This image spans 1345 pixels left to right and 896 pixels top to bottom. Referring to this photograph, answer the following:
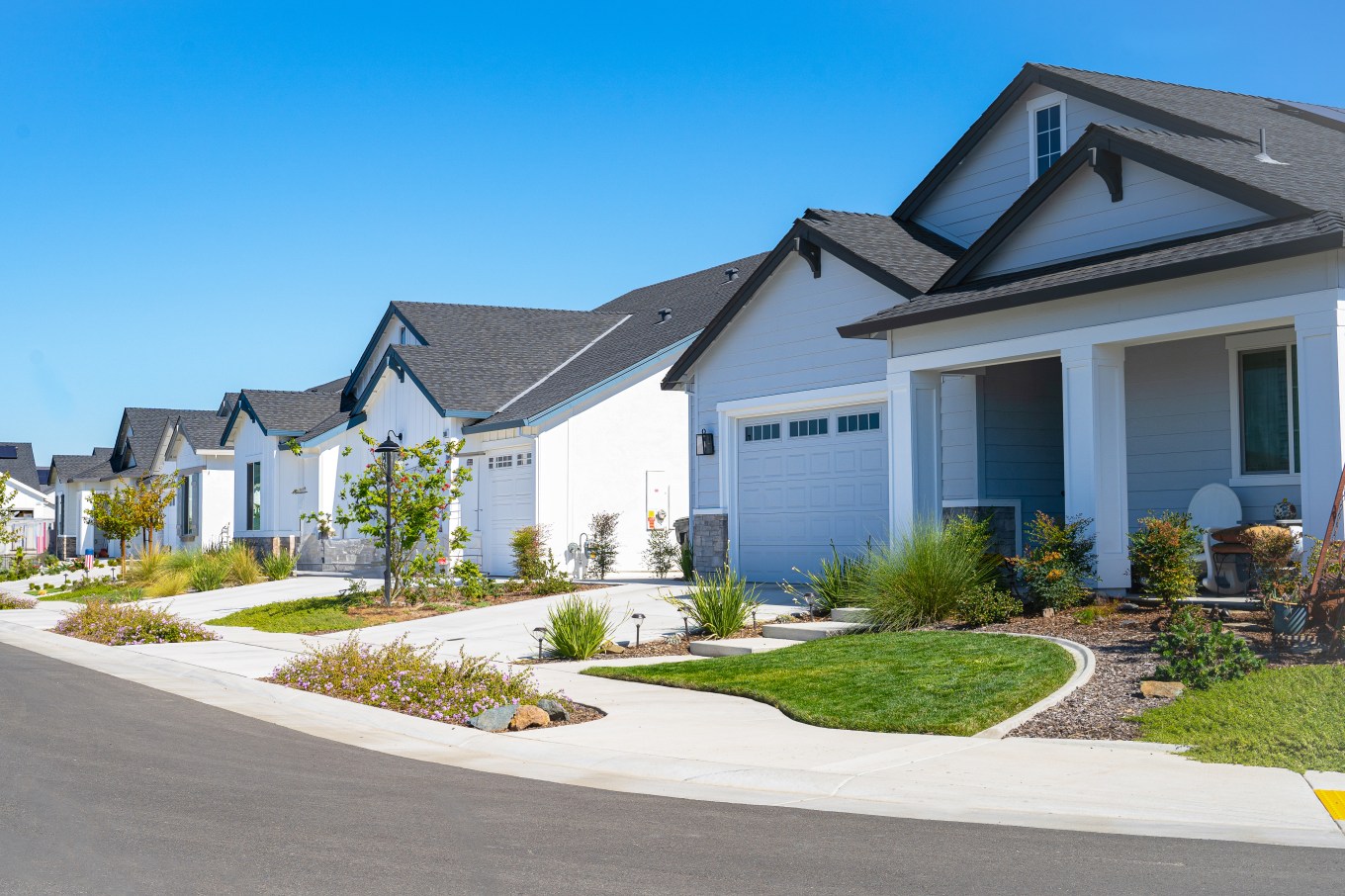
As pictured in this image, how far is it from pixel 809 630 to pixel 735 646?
0.93 metres

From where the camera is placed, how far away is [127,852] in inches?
262

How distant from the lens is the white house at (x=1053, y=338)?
535 inches

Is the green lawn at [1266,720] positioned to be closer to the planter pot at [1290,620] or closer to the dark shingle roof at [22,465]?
the planter pot at [1290,620]

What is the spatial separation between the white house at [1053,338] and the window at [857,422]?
30 millimetres

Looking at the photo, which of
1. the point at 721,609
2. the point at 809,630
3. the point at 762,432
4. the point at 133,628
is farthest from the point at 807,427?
the point at 133,628

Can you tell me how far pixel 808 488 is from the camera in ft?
66.3

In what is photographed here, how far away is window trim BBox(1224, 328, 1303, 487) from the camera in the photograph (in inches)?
608

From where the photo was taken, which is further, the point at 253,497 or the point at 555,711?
the point at 253,497

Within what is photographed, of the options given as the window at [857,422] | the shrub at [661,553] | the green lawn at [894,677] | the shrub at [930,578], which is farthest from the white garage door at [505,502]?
the green lawn at [894,677]

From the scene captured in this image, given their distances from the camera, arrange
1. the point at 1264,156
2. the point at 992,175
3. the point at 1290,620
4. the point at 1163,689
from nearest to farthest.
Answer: the point at 1163,689 < the point at 1290,620 < the point at 1264,156 < the point at 992,175

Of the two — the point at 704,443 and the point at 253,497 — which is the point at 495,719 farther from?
the point at 253,497

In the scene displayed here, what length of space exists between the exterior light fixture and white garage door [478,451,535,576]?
5.52 meters

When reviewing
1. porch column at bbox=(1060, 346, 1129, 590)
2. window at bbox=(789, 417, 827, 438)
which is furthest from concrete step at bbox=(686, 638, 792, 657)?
window at bbox=(789, 417, 827, 438)

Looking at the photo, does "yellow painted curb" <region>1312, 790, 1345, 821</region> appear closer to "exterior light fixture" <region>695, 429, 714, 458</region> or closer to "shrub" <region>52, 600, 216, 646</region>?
"exterior light fixture" <region>695, 429, 714, 458</region>
